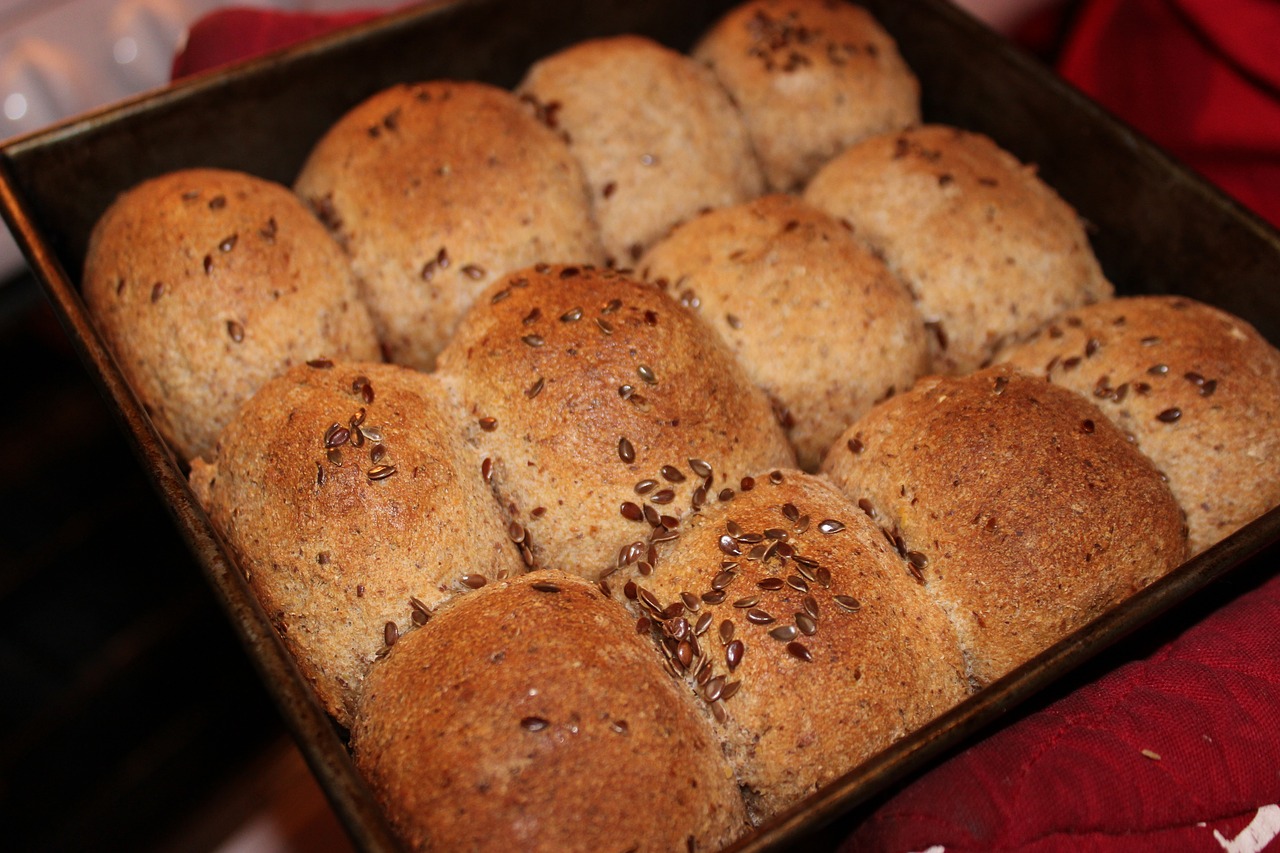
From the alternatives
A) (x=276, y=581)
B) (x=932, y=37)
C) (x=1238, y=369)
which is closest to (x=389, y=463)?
(x=276, y=581)

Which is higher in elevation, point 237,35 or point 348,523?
point 237,35

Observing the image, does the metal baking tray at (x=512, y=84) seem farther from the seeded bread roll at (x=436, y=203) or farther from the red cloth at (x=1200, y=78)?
the red cloth at (x=1200, y=78)

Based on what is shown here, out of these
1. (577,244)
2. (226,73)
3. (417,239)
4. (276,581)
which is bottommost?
(276,581)

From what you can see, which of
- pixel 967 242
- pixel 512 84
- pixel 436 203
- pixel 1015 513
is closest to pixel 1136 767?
pixel 1015 513

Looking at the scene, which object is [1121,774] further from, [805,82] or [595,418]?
[805,82]

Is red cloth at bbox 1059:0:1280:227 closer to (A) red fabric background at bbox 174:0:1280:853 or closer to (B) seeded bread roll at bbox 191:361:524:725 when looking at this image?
(A) red fabric background at bbox 174:0:1280:853

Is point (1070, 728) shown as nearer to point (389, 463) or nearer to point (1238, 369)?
point (1238, 369)
